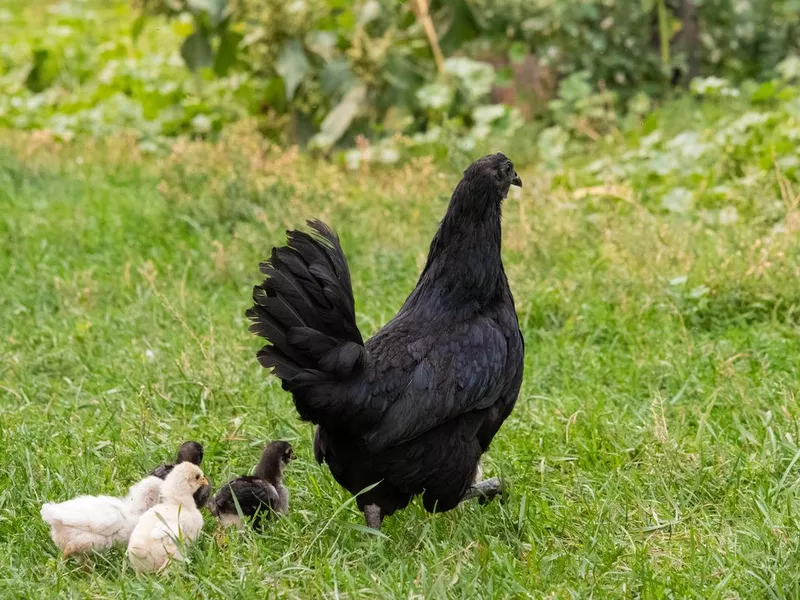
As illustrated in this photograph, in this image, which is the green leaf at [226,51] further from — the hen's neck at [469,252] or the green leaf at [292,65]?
the hen's neck at [469,252]

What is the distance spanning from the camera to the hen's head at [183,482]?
11.3 ft

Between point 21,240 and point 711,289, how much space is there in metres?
4.37

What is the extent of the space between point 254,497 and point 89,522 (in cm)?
56

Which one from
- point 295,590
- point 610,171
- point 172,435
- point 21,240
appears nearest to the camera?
point 295,590

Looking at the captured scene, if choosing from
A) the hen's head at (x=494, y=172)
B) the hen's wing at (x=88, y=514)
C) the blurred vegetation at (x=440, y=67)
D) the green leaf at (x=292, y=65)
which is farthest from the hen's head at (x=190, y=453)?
the green leaf at (x=292, y=65)

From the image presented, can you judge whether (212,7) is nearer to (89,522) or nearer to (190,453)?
(190,453)

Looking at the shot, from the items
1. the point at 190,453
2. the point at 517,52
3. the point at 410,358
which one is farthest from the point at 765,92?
the point at 190,453

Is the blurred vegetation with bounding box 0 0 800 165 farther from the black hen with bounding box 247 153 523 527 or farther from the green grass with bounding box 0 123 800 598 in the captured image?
the black hen with bounding box 247 153 523 527

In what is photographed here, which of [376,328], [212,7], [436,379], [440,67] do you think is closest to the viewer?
[436,379]

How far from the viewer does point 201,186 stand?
7.29m

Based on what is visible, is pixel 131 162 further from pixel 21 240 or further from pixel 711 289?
pixel 711 289

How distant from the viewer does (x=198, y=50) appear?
851 centimetres

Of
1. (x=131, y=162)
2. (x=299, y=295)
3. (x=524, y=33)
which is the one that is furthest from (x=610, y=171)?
(x=299, y=295)

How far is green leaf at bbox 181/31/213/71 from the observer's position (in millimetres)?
8508
